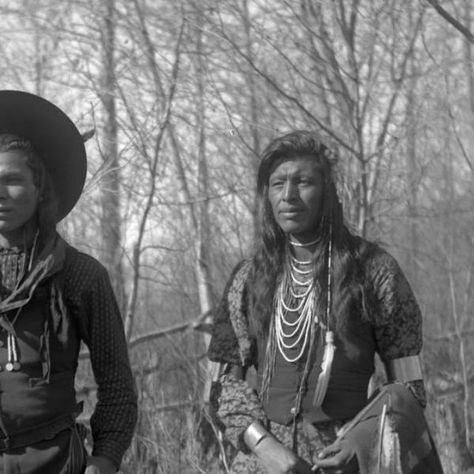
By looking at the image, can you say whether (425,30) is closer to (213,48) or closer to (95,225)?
(213,48)

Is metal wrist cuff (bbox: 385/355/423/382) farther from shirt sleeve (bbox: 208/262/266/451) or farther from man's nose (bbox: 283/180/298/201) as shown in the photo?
man's nose (bbox: 283/180/298/201)

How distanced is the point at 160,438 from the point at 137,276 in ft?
3.02

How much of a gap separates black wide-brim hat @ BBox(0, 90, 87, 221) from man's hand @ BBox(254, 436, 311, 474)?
990mm

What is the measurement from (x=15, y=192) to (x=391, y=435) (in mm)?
1368

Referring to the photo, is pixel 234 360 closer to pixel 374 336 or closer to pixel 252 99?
pixel 374 336

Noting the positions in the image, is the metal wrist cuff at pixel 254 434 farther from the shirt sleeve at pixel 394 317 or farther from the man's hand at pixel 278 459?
the shirt sleeve at pixel 394 317

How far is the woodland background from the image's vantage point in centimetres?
601

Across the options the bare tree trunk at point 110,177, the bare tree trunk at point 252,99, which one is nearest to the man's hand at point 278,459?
the bare tree trunk at point 110,177

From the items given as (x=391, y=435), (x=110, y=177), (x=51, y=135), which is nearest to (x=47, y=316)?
(x=51, y=135)

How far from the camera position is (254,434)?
325 cm

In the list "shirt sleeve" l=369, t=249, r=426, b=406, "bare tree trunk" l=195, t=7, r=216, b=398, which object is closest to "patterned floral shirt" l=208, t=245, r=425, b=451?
"shirt sleeve" l=369, t=249, r=426, b=406

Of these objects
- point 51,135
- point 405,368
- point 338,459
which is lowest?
point 338,459

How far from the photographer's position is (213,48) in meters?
6.50

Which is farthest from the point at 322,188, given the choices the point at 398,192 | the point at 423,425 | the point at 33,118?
the point at 398,192
